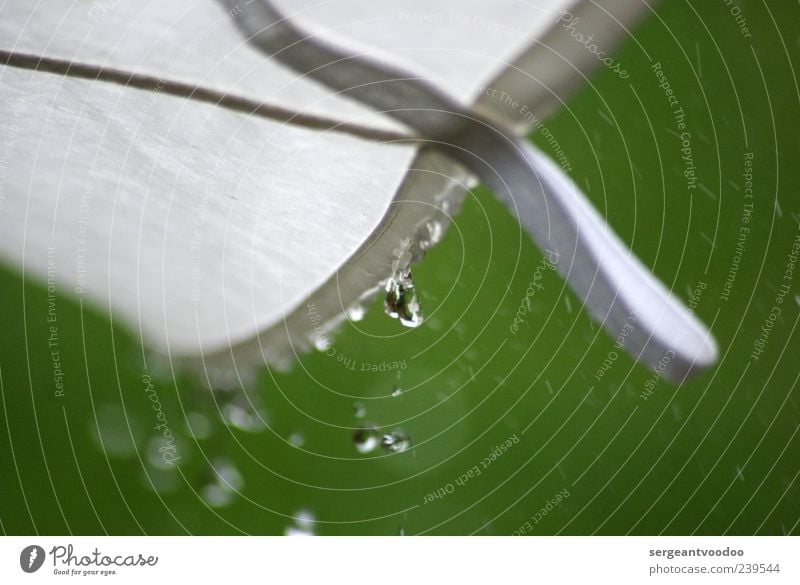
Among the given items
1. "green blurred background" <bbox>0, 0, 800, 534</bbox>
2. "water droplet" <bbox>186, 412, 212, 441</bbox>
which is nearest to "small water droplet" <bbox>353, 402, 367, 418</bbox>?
"green blurred background" <bbox>0, 0, 800, 534</bbox>

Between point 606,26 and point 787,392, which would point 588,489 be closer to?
point 787,392

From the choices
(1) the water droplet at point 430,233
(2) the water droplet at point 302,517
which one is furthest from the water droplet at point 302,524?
(1) the water droplet at point 430,233

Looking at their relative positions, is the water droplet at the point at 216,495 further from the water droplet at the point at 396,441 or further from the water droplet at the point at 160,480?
the water droplet at the point at 396,441

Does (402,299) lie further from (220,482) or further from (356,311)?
(220,482)

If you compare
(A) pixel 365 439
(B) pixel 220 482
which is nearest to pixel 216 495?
(B) pixel 220 482

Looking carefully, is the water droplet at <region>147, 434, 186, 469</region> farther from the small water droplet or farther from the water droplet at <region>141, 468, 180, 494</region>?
the small water droplet
